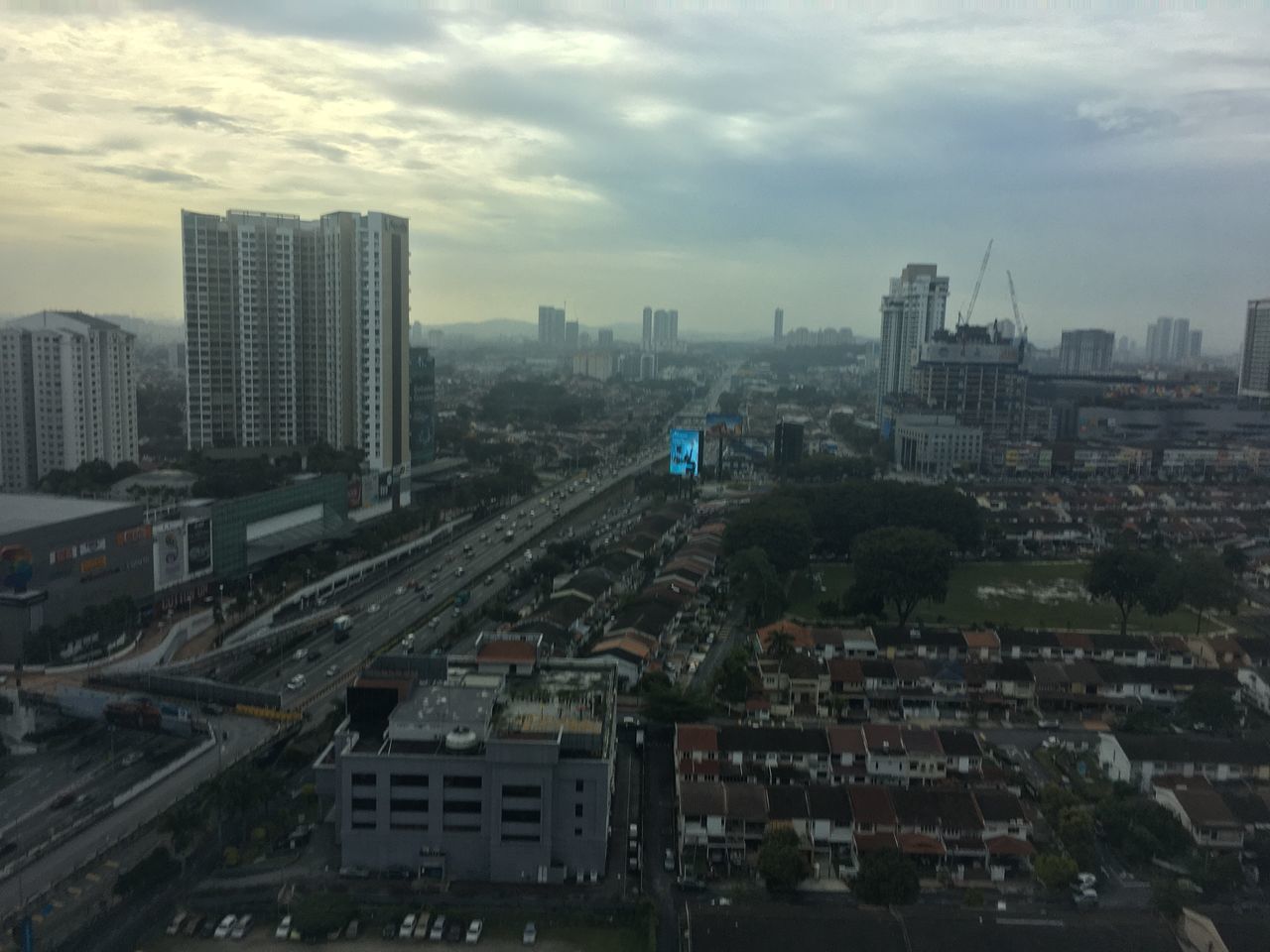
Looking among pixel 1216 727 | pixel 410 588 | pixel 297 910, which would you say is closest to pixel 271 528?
pixel 410 588

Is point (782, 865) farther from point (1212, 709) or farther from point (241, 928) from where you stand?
point (1212, 709)

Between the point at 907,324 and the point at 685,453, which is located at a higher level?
the point at 907,324

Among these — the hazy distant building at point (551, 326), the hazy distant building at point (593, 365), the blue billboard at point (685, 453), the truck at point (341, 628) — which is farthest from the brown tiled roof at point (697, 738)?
the hazy distant building at point (551, 326)

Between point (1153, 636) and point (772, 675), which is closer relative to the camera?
point (772, 675)

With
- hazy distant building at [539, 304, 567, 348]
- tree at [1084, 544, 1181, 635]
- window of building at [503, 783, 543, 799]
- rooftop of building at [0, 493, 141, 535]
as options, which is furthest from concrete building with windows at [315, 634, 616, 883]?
hazy distant building at [539, 304, 567, 348]

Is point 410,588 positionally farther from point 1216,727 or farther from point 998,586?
point 1216,727

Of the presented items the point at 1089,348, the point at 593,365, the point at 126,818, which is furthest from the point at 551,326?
the point at 126,818
